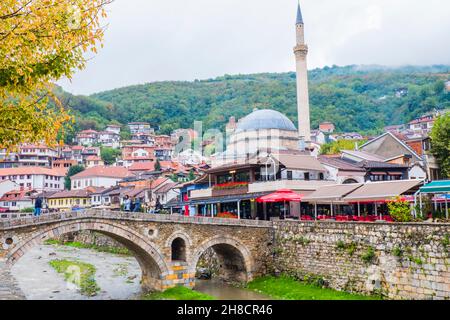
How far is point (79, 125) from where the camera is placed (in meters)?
118

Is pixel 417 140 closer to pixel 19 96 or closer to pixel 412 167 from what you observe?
pixel 412 167

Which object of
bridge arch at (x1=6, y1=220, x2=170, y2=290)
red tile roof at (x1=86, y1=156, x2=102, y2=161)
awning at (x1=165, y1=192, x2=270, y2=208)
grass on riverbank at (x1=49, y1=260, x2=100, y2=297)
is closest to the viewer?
bridge arch at (x1=6, y1=220, x2=170, y2=290)

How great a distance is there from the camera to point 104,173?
7862 cm

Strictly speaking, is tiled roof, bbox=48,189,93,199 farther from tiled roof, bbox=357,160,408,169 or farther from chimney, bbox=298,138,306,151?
tiled roof, bbox=357,160,408,169

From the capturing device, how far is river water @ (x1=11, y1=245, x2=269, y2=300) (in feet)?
80.3

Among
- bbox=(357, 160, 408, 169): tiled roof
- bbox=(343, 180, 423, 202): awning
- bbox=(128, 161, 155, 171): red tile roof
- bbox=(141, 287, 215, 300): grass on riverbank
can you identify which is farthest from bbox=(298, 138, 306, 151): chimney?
bbox=(128, 161, 155, 171): red tile roof

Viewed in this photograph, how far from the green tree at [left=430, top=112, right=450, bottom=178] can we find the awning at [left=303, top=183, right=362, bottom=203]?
47.0 feet

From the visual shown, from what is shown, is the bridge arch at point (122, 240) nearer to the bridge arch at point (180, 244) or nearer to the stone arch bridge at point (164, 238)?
the stone arch bridge at point (164, 238)

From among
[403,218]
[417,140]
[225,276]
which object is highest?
[417,140]

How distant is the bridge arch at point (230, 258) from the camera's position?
84.0 feet
